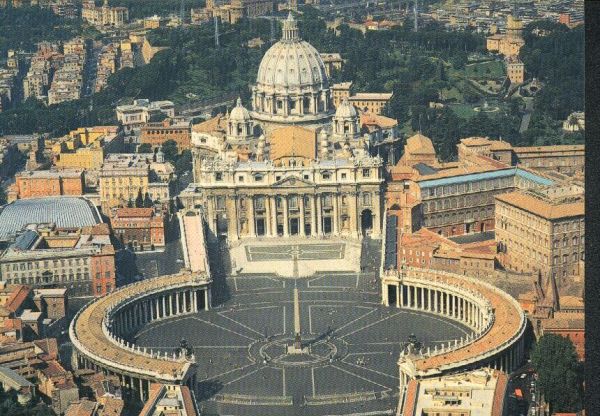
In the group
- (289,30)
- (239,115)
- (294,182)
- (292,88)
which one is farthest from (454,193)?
(289,30)

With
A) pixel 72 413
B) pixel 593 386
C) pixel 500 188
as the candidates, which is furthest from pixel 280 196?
pixel 593 386

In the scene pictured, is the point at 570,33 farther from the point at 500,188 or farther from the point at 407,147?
the point at 500,188

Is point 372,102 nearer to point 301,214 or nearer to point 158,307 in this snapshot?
point 301,214

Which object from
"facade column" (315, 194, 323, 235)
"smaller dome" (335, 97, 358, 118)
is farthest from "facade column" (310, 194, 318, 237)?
"smaller dome" (335, 97, 358, 118)

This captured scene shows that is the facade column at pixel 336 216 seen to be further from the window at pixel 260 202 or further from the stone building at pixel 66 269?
the stone building at pixel 66 269

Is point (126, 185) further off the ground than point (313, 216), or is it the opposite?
point (126, 185)

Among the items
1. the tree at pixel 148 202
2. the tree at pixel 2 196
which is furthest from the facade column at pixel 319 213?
the tree at pixel 2 196
